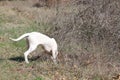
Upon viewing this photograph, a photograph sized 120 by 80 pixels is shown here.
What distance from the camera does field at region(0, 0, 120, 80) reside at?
1105 centimetres

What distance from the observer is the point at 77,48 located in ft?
45.5

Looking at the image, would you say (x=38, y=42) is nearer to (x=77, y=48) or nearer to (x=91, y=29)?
(x=77, y=48)

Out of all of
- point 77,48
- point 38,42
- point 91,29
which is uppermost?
point 38,42

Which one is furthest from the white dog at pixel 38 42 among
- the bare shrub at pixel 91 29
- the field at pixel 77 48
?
the bare shrub at pixel 91 29

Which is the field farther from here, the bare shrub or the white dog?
the white dog

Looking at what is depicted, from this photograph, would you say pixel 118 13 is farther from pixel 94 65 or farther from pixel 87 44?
pixel 94 65

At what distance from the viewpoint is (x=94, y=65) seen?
1237 cm

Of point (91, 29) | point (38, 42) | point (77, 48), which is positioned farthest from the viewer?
point (91, 29)

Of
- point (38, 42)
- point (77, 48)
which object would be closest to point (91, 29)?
point (77, 48)

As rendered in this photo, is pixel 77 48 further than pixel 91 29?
No

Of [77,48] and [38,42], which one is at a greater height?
[38,42]

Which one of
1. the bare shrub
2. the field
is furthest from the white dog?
the bare shrub

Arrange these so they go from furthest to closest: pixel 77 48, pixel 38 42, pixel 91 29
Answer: pixel 91 29 → pixel 77 48 → pixel 38 42

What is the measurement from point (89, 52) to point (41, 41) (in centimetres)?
207
